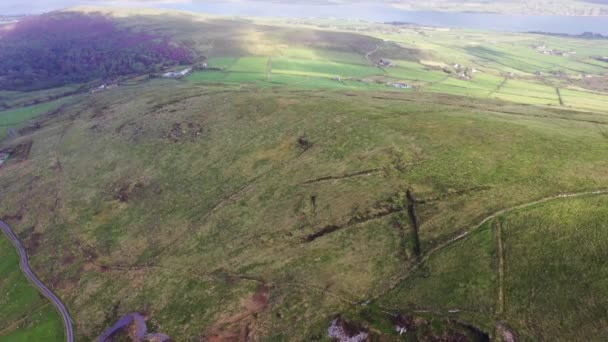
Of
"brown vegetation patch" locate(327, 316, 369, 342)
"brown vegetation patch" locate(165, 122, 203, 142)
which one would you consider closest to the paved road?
"brown vegetation patch" locate(327, 316, 369, 342)

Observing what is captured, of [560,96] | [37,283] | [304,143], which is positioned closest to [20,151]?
[37,283]

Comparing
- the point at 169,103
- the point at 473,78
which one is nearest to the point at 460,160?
the point at 169,103

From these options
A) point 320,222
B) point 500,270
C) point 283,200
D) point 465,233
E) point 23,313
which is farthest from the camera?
point 283,200

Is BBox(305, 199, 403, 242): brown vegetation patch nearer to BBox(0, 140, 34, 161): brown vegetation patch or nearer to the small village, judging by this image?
BBox(0, 140, 34, 161): brown vegetation patch

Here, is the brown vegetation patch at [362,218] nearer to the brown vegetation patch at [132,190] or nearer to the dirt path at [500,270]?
the dirt path at [500,270]

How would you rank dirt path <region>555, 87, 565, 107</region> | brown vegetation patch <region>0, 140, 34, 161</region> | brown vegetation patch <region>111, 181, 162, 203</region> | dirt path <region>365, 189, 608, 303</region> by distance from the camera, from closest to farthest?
1. dirt path <region>365, 189, 608, 303</region>
2. brown vegetation patch <region>111, 181, 162, 203</region>
3. brown vegetation patch <region>0, 140, 34, 161</region>
4. dirt path <region>555, 87, 565, 107</region>

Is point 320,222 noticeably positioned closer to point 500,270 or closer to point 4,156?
point 500,270

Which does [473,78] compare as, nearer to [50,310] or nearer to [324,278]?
[324,278]
